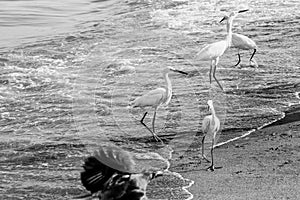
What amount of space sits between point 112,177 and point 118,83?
6570 millimetres

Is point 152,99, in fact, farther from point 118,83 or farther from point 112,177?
point 112,177

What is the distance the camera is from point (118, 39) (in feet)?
50.8

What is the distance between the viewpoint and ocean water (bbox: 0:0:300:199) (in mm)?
8469

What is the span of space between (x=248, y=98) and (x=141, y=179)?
5.18 metres

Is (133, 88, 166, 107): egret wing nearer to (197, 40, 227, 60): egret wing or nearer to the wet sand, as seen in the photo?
the wet sand

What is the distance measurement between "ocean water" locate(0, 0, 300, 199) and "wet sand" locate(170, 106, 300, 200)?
0.25 meters

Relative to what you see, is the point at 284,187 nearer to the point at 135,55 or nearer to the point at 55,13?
the point at 135,55

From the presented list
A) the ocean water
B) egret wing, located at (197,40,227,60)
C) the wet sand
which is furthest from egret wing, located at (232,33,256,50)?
the wet sand

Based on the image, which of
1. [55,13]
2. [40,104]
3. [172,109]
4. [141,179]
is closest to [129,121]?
→ [172,109]

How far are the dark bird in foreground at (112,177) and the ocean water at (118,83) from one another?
1.45 metres

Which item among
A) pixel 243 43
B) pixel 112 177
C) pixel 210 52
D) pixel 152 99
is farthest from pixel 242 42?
pixel 112 177

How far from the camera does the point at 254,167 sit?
7328 millimetres

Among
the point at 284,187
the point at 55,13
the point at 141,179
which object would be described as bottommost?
the point at 55,13

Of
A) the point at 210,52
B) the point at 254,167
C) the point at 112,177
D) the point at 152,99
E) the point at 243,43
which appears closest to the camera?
the point at 112,177
